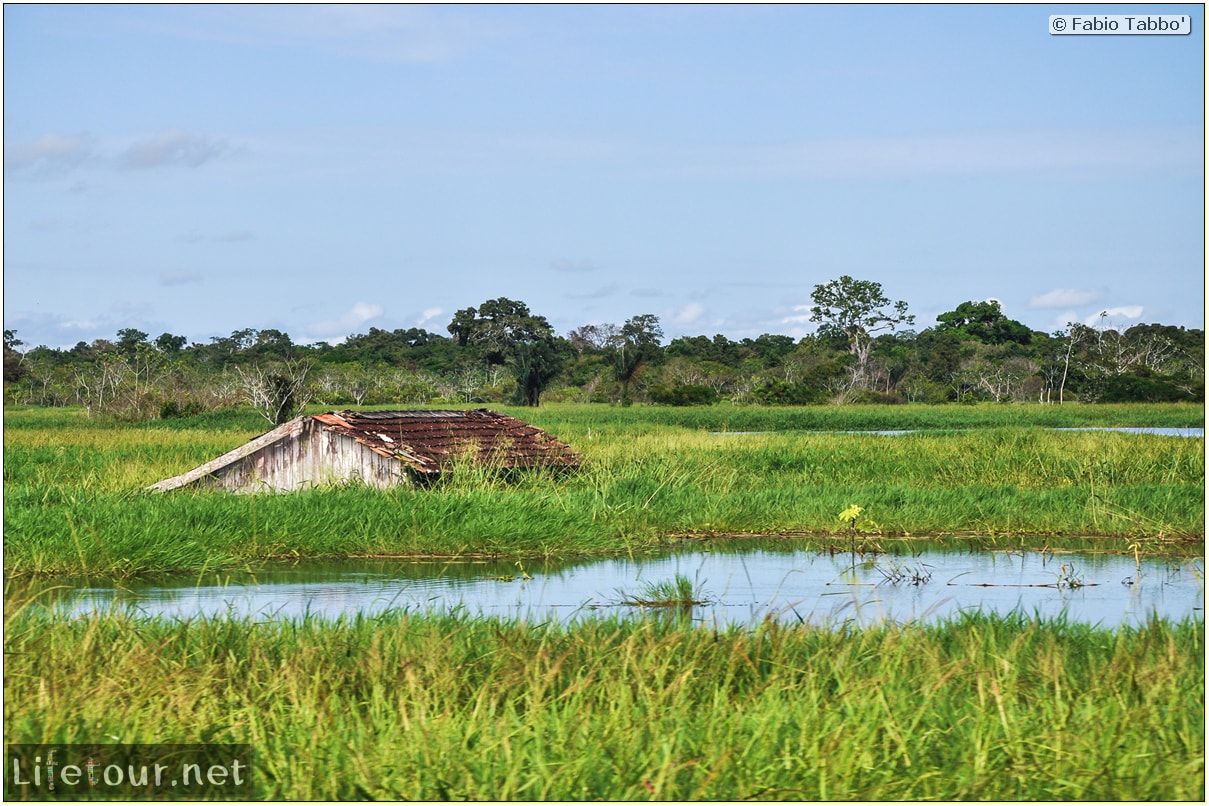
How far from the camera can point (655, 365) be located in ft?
203

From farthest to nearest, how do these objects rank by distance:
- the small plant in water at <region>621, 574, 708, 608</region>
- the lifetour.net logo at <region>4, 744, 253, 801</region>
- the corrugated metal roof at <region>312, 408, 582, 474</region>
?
the corrugated metal roof at <region>312, 408, 582, 474</region>
the small plant in water at <region>621, 574, 708, 608</region>
the lifetour.net logo at <region>4, 744, 253, 801</region>

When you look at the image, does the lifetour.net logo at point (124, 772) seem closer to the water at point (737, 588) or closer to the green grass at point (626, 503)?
the water at point (737, 588)

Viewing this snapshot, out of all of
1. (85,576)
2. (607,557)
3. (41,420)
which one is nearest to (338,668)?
(85,576)

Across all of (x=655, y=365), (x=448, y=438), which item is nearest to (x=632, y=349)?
(x=655, y=365)

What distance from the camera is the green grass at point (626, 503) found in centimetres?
1052

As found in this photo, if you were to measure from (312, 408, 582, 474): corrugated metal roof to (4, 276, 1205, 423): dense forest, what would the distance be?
72.5 ft

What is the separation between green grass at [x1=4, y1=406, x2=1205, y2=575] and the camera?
34.5ft

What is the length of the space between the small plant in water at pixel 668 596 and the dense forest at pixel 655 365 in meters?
29.5

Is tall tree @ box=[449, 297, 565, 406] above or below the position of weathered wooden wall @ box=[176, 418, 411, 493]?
above

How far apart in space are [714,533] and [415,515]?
9.75 ft

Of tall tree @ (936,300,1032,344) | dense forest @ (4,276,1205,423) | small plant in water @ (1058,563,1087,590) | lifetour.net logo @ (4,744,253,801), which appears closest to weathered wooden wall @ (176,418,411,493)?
small plant in water @ (1058,563,1087,590)

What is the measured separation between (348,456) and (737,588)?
6110mm

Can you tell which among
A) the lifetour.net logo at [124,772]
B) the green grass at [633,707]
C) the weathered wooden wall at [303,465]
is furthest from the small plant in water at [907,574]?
the lifetour.net logo at [124,772]

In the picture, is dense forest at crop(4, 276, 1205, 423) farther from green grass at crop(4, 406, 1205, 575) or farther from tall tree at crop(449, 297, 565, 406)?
green grass at crop(4, 406, 1205, 575)
